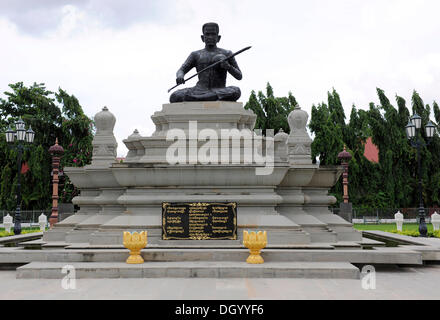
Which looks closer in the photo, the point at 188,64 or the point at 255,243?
the point at 255,243

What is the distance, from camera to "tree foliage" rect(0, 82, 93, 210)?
32.1 m

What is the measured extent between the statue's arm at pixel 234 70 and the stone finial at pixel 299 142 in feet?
6.94

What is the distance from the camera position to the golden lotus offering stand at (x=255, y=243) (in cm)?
847

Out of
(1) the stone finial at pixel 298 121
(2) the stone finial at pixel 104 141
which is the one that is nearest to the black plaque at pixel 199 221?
(2) the stone finial at pixel 104 141

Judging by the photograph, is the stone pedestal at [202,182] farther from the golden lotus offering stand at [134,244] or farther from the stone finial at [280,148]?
the golden lotus offering stand at [134,244]

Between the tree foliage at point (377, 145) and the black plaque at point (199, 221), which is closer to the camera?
the black plaque at point (199, 221)

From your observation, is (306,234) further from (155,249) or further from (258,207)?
(155,249)

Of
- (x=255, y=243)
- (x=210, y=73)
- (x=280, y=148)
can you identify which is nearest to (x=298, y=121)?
(x=280, y=148)

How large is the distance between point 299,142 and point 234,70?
3.13 m

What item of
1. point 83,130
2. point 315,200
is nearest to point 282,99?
point 83,130

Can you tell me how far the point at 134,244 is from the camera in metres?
8.45

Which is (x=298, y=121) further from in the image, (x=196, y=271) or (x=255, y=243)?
(x=196, y=271)

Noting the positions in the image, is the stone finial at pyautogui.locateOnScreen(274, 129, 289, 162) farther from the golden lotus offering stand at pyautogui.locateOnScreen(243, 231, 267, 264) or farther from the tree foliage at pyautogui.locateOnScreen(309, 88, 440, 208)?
the tree foliage at pyautogui.locateOnScreen(309, 88, 440, 208)

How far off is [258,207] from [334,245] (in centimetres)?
206
